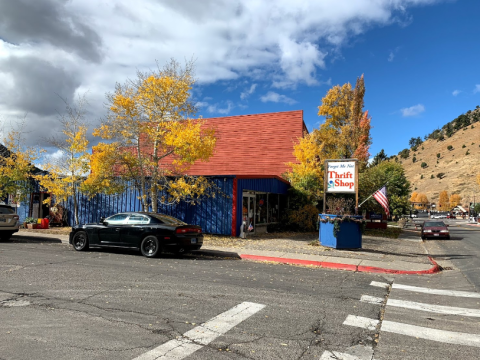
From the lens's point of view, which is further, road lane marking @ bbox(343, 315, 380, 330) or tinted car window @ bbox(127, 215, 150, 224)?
tinted car window @ bbox(127, 215, 150, 224)

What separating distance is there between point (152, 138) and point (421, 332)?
588 inches

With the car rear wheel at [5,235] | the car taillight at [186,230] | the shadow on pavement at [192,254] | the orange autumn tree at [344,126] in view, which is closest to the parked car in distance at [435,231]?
the orange autumn tree at [344,126]

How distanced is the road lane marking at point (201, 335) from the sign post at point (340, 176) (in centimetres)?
996

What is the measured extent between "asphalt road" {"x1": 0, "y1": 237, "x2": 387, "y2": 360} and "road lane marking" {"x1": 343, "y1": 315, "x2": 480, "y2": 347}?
0.28m

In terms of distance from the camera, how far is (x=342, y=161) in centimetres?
1547

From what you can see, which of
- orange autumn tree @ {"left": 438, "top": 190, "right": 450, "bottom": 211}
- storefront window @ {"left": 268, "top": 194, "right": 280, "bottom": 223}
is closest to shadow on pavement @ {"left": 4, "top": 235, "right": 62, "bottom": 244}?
storefront window @ {"left": 268, "top": 194, "right": 280, "bottom": 223}

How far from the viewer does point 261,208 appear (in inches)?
839

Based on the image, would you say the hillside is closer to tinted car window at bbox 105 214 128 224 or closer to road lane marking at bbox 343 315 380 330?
tinted car window at bbox 105 214 128 224

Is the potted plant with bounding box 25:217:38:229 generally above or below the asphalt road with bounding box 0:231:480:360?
above

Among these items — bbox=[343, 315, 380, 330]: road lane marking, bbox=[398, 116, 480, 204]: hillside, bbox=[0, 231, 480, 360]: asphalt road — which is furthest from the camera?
bbox=[398, 116, 480, 204]: hillside

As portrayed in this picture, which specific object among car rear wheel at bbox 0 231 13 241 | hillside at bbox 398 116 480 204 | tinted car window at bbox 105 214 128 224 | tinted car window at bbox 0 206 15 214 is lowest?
car rear wheel at bbox 0 231 13 241

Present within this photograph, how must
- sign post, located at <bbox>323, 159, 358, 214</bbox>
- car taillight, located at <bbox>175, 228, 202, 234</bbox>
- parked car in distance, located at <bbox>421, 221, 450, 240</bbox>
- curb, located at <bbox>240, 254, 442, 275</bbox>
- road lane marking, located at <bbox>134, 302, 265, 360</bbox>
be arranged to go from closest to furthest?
road lane marking, located at <bbox>134, 302, 265, 360</bbox>, curb, located at <bbox>240, 254, 442, 275</bbox>, car taillight, located at <bbox>175, 228, 202, 234</bbox>, sign post, located at <bbox>323, 159, 358, 214</bbox>, parked car in distance, located at <bbox>421, 221, 450, 240</bbox>

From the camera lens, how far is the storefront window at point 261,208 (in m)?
20.8

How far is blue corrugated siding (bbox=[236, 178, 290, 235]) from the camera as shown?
1831cm
